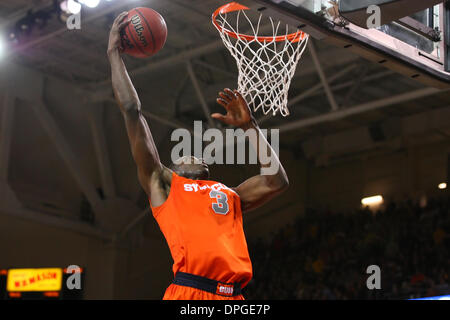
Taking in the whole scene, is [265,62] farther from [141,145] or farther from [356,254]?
[356,254]

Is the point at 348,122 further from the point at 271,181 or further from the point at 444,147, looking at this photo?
the point at 271,181

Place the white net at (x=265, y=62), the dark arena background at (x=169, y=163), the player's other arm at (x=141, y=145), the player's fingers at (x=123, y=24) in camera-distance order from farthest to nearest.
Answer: the dark arena background at (x=169, y=163), the white net at (x=265, y=62), the player's fingers at (x=123, y=24), the player's other arm at (x=141, y=145)

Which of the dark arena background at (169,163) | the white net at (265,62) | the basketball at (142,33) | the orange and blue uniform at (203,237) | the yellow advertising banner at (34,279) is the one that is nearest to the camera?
the orange and blue uniform at (203,237)

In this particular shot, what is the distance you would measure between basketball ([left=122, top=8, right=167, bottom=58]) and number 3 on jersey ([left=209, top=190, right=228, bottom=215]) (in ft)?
3.31

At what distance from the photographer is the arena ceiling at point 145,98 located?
11.8m

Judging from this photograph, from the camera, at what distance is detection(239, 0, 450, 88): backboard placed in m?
4.20

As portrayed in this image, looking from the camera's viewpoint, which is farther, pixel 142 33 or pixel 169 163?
pixel 169 163

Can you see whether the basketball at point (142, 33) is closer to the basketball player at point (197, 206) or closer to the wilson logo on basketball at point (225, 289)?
the basketball player at point (197, 206)

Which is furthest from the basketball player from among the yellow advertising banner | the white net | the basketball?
the yellow advertising banner

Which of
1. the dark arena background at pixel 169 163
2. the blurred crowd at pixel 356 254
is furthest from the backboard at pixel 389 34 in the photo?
the blurred crowd at pixel 356 254

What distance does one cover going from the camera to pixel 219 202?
329 centimetres

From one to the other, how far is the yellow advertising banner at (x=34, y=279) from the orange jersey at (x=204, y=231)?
11.5 m

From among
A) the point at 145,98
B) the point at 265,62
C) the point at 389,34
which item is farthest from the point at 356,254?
the point at 389,34

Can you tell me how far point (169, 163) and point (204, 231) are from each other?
11912 millimetres
